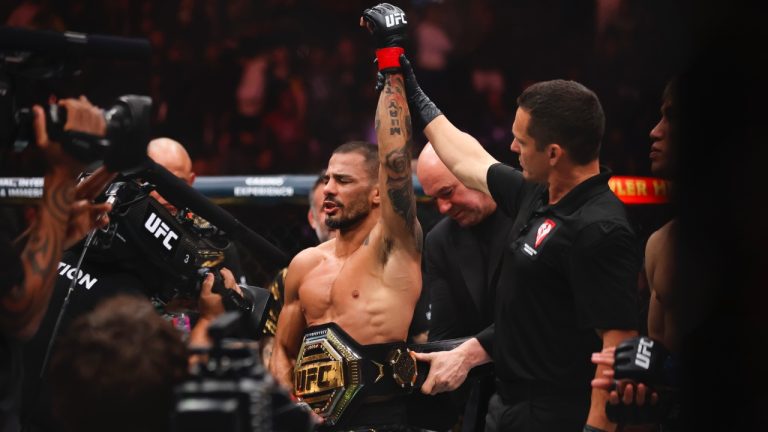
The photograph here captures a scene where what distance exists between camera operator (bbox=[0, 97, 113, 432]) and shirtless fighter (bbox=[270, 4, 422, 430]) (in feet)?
2.63

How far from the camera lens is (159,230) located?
2.33 meters

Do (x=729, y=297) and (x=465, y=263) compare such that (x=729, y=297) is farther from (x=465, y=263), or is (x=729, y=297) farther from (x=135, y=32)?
(x=135, y=32)

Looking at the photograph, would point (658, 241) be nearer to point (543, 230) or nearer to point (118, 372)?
point (543, 230)

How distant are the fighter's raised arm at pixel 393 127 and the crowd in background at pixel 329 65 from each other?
1.84 m

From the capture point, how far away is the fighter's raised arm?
233 cm

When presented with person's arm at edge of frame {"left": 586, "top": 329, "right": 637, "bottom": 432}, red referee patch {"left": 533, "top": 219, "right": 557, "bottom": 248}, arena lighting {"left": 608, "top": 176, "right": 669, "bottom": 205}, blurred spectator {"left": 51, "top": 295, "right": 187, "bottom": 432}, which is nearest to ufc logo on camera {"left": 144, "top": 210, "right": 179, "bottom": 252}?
red referee patch {"left": 533, "top": 219, "right": 557, "bottom": 248}

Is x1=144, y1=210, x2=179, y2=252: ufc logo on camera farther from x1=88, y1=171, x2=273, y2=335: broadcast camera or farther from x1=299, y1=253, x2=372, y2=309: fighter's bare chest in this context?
x1=299, y1=253, x2=372, y2=309: fighter's bare chest

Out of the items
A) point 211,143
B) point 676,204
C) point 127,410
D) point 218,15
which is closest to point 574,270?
point 676,204

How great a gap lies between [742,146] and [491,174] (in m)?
0.85

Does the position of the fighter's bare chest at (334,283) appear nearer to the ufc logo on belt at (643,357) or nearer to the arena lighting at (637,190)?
the ufc logo on belt at (643,357)

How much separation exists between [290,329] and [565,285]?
2.83ft

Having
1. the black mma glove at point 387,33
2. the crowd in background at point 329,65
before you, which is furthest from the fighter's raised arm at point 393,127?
the crowd in background at point 329,65

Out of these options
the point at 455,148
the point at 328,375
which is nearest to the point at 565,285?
the point at 455,148

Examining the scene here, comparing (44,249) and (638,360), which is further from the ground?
(44,249)
